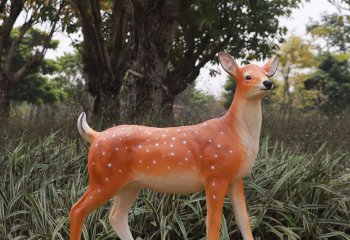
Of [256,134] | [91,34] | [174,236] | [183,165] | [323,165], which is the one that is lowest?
[174,236]

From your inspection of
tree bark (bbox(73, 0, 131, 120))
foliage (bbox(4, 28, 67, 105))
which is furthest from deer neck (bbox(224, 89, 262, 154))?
foliage (bbox(4, 28, 67, 105))

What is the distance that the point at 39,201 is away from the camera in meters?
4.11

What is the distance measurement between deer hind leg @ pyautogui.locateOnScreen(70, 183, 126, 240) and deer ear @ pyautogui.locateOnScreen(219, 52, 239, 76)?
927mm

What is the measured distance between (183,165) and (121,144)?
16.0 inches

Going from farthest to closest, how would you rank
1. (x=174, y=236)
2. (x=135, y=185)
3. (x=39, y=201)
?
(x=39, y=201) → (x=174, y=236) → (x=135, y=185)

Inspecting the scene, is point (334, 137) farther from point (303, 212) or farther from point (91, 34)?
point (91, 34)

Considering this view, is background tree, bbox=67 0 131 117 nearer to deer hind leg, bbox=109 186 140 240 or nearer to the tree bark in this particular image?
the tree bark

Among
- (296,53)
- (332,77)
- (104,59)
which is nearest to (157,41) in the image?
(104,59)

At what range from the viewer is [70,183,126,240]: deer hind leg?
2.71 metres

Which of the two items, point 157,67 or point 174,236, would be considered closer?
point 174,236

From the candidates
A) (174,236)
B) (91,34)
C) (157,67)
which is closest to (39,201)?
(174,236)

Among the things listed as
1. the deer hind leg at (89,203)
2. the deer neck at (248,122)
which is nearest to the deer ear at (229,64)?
the deer neck at (248,122)

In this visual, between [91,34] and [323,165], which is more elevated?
[91,34]

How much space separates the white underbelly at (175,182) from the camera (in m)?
2.60
